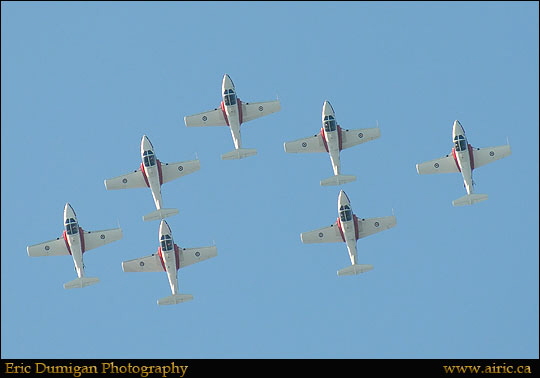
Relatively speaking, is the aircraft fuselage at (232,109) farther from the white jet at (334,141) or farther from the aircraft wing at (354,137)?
the aircraft wing at (354,137)

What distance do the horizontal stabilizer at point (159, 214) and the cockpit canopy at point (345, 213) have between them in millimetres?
14823

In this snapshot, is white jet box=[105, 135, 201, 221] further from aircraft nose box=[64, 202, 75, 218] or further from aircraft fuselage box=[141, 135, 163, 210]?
aircraft nose box=[64, 202, 75, 218]

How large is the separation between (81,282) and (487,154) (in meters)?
38.3

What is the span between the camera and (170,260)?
420ft

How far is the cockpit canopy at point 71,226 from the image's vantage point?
12744cm

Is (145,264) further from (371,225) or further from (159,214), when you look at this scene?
(371,225)

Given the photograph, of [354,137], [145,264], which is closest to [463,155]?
[354,137]

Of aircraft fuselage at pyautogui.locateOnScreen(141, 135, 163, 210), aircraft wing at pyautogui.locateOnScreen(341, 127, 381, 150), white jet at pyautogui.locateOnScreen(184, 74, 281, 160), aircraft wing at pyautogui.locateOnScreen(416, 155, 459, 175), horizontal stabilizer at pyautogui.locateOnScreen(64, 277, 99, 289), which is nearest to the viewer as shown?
horizontal stabilizer at pyautogui.locateOnScreen(64, 277, 99, 289)

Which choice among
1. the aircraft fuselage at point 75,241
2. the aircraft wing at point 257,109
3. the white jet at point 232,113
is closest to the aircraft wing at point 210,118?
the white jet at point 232,113

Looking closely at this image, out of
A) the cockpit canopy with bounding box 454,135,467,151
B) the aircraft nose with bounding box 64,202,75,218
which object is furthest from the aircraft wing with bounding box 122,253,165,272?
the cockpit canopy with bounding box 454,135,467,151

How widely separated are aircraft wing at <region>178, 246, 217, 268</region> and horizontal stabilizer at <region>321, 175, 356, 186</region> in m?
12.5

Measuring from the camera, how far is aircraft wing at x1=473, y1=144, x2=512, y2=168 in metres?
128
